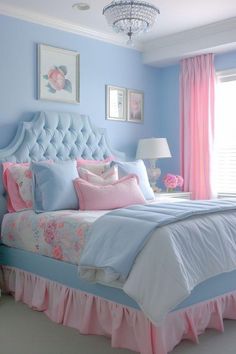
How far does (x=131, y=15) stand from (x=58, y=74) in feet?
5.16

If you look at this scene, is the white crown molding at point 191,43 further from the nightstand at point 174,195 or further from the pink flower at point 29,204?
the pink flower at point 29,204

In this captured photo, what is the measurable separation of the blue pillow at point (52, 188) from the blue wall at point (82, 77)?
621mm

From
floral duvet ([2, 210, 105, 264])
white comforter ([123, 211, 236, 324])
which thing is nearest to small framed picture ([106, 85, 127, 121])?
floral duvet ([2, 210, 105, 264])

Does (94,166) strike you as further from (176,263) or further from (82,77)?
(176,263)

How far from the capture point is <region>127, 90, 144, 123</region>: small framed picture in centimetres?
532

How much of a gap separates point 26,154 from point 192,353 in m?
2.36

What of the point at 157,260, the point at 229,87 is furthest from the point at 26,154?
the point at 229,87

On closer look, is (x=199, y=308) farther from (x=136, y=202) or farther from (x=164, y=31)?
(x=164, y=31)

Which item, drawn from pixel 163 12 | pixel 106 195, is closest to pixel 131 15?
pixel 163 12

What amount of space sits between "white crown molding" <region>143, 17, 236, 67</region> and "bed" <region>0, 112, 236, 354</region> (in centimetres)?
163

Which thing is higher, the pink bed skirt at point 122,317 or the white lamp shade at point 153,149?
the white lamp shade at point 153,149

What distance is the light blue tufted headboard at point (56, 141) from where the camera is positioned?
4.13 m

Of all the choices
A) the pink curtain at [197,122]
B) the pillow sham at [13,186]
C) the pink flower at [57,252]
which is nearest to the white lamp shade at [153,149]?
the pink curtain at [197,122]

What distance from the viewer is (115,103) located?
5145mm
